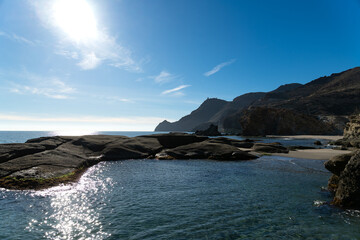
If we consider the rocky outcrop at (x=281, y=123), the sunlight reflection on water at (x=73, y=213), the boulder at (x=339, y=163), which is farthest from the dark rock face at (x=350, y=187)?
the rocky outcrop at (x=281, y=123)

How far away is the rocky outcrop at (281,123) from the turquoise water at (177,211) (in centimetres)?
13309

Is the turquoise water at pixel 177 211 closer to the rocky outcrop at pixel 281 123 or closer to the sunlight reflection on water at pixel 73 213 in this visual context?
the sunlight reflection on water at pixel 73 213

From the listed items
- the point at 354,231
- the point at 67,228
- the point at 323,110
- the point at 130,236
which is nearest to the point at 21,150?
the point at 67,228

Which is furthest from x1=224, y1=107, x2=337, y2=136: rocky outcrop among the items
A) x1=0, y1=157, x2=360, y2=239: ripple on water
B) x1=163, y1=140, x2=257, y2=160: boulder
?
x1=0, y1=157, x2=360, y2=239: ripple on water

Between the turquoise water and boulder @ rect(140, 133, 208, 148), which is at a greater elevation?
boulder @ rect(140, 133, 208, 148)

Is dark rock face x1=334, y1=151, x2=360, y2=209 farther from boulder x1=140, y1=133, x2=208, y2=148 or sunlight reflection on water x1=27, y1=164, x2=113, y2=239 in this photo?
boulder x1=140, y1=133, x2=208, y2=148

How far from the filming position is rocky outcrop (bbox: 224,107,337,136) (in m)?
129

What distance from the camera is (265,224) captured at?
8688 mm

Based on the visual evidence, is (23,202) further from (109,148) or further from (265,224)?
(109,148)

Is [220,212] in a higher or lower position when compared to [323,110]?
lower

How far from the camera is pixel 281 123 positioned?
135500 mm

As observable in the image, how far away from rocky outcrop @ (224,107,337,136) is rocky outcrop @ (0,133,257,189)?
11627 cm

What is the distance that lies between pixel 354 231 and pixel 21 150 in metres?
27.7

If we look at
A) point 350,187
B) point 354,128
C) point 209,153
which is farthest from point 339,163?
point 354,128
